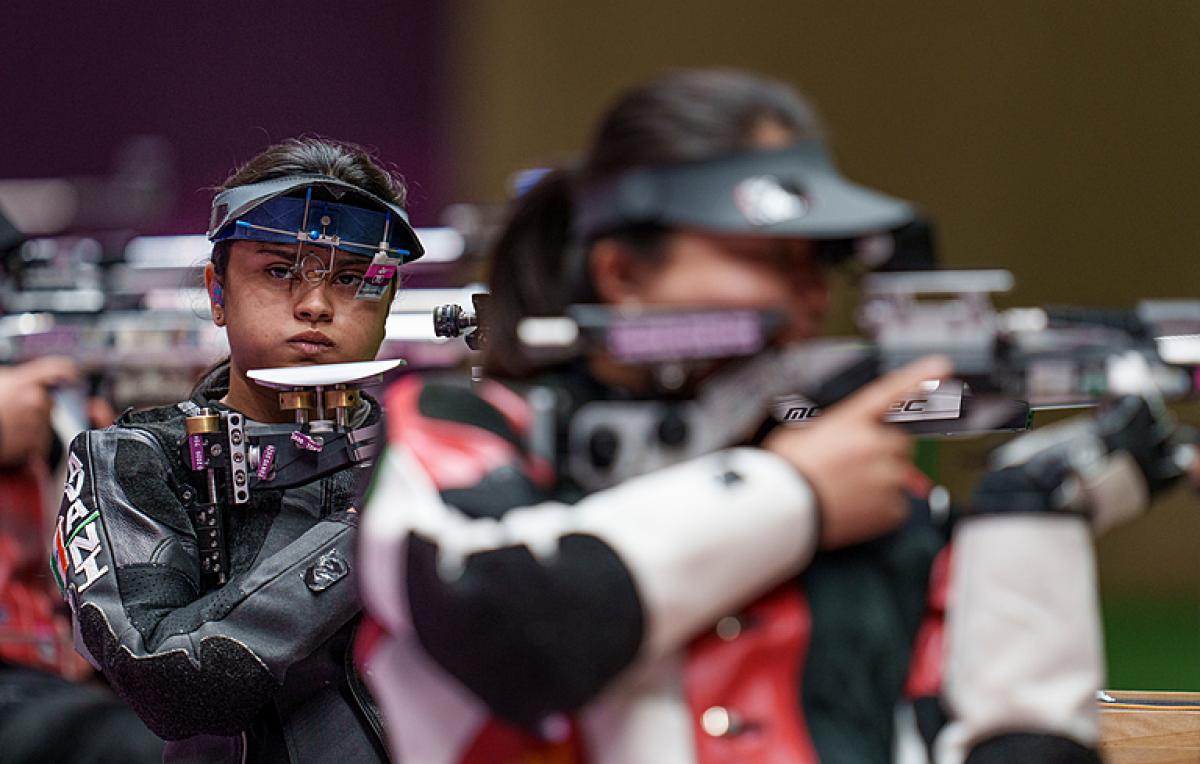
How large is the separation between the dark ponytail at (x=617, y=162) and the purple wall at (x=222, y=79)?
4314mm

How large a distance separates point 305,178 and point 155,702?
0.61 metres

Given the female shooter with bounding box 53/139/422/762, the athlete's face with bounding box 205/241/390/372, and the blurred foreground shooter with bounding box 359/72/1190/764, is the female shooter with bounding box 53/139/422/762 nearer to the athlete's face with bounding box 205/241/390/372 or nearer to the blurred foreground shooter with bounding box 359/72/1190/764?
the athlete's face with bounding box 205/241/390/372

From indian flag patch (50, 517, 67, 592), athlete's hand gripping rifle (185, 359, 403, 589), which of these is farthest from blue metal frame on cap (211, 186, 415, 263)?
indian flag patch (50, 517, 67, 592)

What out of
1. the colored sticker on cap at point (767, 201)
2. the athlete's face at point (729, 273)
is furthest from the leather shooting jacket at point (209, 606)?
the colored sticker on cap at point (767, 201)

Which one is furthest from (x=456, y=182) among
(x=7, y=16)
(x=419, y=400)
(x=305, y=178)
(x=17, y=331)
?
(x=419, y=400)

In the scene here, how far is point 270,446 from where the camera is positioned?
1747 mm

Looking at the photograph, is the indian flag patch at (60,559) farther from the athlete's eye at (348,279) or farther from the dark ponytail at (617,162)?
the dark ponytail at (617,162)

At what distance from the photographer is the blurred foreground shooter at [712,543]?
3.53 feet

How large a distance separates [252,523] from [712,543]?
84cm

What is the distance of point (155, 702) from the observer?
1.58 m

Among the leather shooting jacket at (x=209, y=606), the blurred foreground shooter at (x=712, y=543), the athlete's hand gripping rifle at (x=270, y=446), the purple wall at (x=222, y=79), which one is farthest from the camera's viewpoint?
the purple wall at (x=222, y=79)

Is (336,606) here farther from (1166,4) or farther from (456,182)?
(1166,4)

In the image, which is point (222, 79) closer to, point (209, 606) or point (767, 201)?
point (209, 606)

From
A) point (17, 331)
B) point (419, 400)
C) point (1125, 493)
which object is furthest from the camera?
point (17, 331)
